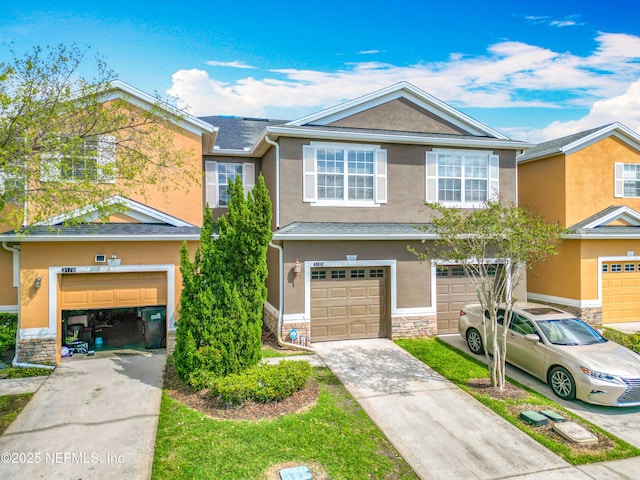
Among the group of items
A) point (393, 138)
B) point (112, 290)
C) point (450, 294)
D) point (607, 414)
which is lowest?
point (607, 414)

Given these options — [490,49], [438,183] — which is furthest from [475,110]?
[438,183]

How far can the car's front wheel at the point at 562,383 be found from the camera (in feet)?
25.9

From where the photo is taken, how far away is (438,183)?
13.1m

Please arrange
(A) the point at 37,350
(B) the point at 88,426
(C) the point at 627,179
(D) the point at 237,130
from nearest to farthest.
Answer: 1. (B) the point at 88,426
2. (A) the point at 37,350
3. (C) the point at 627,179
4. (D) the point at 237,130

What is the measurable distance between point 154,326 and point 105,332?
8.74ft

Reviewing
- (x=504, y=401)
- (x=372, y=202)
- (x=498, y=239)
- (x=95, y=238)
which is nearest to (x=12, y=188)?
(x=95, y=238)

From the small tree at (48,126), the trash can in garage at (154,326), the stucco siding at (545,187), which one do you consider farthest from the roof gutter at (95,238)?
the stucco siding at (545,187)

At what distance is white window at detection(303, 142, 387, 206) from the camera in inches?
481

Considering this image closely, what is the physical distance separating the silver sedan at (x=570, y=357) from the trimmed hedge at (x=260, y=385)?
4.30m

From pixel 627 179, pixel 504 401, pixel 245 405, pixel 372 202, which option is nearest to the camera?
pixel 245 405

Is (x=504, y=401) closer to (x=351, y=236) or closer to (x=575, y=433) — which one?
(x=575, y=433)

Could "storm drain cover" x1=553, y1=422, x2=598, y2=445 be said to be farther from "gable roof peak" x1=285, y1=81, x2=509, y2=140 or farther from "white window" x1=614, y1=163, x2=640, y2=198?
"white window" x1=614, y1=163, x2=640, y2=198

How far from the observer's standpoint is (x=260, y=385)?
7.57 m

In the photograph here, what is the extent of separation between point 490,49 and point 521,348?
384 inches
